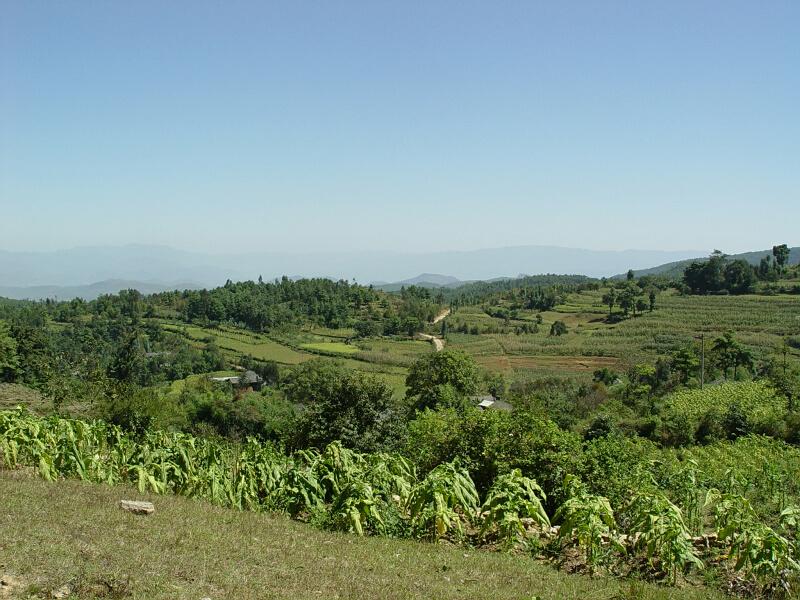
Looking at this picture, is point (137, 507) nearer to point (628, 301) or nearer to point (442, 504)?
point (442, 504)

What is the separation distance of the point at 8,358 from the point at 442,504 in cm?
5506

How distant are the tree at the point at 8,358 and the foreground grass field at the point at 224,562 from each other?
5059cm

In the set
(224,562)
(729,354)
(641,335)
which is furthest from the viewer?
(641,335)

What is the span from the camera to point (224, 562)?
5.83 meters

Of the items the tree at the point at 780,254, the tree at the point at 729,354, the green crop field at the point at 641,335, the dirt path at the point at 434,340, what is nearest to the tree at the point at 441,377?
the tree at the point at 729,354

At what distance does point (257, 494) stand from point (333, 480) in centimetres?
125

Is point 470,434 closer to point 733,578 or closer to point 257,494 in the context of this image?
point 257,494

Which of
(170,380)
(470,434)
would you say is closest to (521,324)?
(170,380)

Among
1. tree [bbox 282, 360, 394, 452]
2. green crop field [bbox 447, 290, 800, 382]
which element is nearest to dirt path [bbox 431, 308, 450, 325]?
green crop field [bbox 447, 290, 800, 382]

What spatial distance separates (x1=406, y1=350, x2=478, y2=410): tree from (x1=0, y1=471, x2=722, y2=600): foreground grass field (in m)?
25.8

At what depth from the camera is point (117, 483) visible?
873 cm

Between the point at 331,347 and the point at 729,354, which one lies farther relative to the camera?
the point at 331,347

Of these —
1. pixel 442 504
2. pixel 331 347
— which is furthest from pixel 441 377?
pixel 331 347

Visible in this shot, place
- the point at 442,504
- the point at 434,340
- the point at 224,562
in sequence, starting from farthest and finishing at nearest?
1. the point at 434,340
2. the point at 442,504
3. the point at 224,562
